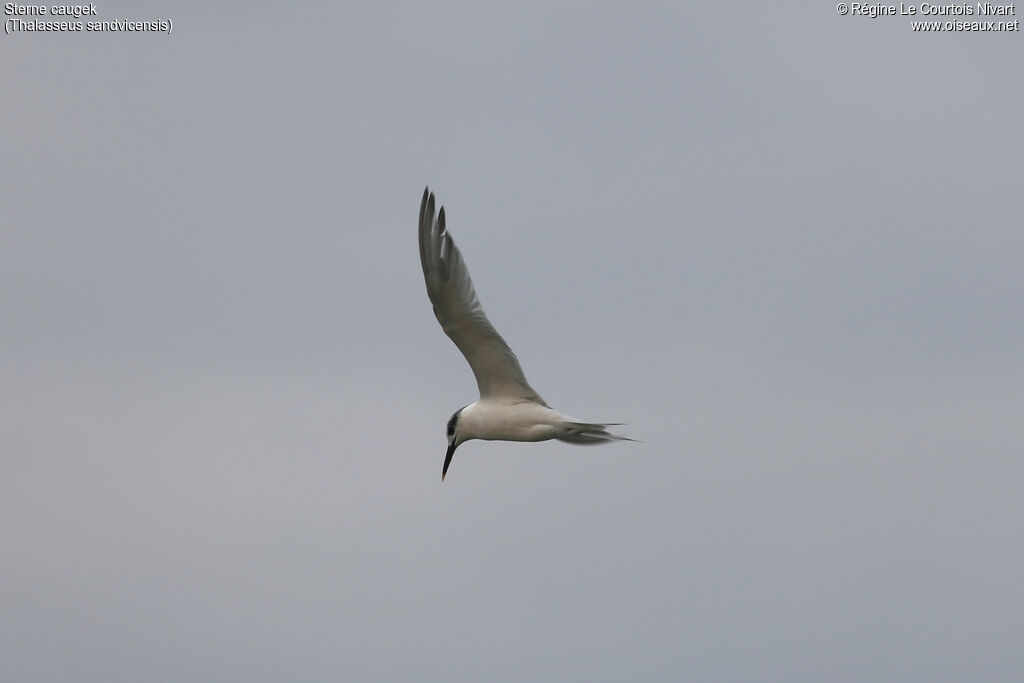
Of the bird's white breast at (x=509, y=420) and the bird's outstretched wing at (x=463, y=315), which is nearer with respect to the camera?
the bird's outstretched wing at (x=463, y=315)

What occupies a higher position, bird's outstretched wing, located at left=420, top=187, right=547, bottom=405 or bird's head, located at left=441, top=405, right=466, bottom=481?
bird's outstretched wing, located at left=420, top=187, right=547, bottom=405

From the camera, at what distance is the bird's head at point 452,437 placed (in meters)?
19.7

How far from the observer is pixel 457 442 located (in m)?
20.0

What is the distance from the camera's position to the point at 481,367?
1914cm

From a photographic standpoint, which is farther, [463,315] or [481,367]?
[481,367]

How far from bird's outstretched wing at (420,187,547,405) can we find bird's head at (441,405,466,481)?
1.49 ft

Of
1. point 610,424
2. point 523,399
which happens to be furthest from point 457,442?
point 610,424

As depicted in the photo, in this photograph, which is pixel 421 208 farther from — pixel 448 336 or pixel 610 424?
pixel 610 424

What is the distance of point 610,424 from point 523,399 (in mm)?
1364

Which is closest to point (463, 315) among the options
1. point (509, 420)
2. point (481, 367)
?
point (481, 367)

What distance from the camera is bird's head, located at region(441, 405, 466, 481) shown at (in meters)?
19.7

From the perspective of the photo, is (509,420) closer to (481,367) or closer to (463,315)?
(481,367)

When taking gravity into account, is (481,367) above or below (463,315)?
below

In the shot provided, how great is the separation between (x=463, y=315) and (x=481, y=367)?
2.61 feet
